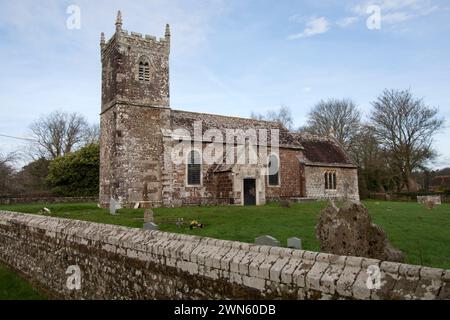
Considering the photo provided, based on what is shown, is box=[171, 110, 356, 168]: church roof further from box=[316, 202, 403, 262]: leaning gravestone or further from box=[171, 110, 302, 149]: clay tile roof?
box=[316, 202, 403, 262]: leaning gravestone

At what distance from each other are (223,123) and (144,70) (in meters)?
7.21

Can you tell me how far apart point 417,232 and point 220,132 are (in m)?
17.4

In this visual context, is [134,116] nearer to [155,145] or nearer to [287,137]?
[155,145]

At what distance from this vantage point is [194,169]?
2536 cm

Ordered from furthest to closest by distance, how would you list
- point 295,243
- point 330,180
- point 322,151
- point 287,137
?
1. point 322,151
2. point 330,180
3. point 287,137
4. point 295,243

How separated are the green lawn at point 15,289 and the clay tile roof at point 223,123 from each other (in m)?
15.5

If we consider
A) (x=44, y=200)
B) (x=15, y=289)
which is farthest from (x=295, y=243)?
(x=44, y=200)

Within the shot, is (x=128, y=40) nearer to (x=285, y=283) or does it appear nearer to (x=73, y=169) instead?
(x=73, y=169)

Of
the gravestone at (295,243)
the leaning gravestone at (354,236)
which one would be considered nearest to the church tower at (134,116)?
the gravestone at (295,243)

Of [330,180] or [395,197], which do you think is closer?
[330,180]

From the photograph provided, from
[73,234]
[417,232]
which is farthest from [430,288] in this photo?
[417,232]

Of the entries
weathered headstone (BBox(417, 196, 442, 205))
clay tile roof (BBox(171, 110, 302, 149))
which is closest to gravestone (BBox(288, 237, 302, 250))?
clay tile roof (BBox(171, 110, 302, 149))

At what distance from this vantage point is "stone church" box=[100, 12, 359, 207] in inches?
922

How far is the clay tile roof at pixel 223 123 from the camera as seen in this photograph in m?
26.1
